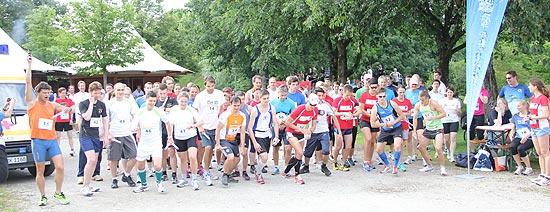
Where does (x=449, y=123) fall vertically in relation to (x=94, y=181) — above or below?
above

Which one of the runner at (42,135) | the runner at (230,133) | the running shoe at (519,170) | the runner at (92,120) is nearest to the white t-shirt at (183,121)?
the runner at (230,133)

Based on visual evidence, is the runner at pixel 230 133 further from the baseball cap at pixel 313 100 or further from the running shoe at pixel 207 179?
the baseball cap at pixel 313 100

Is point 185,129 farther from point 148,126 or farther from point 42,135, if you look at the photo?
point 42,135

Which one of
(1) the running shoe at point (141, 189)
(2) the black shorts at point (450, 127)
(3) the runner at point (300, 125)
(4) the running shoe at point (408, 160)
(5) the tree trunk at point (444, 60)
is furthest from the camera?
(5) the tree trunk at point (444, 60)

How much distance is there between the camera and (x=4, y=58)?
11.6 m

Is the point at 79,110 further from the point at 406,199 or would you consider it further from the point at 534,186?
the point at 534,186

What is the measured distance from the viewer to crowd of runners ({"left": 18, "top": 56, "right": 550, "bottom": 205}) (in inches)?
357

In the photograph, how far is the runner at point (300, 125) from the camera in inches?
393

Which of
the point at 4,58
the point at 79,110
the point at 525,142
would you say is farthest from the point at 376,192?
the point at 4,58

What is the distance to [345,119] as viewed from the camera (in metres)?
11.3

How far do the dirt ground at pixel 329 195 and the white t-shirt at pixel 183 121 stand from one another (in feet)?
2.94

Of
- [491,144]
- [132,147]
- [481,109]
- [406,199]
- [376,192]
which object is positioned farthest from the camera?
[481,109]

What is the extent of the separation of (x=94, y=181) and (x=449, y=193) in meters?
6.11

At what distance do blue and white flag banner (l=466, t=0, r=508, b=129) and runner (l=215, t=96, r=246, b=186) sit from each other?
13.5 ft
